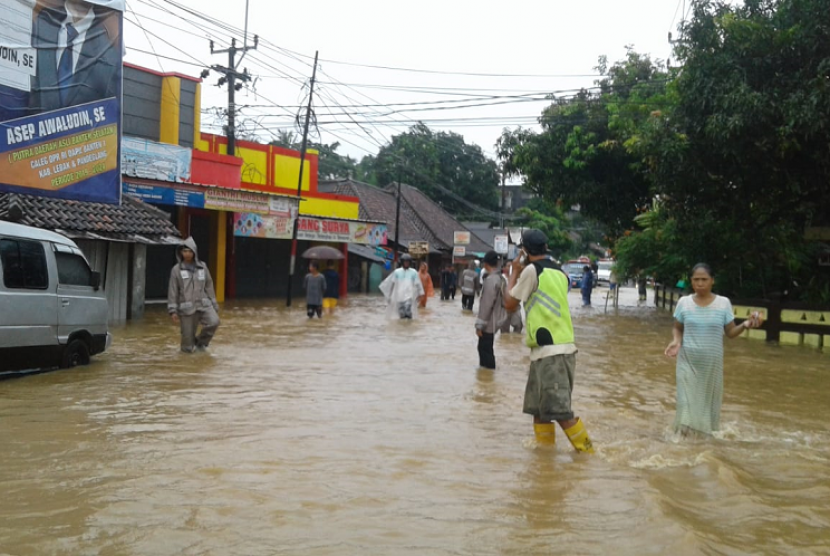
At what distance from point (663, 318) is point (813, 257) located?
706 centimetres

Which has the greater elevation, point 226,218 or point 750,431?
point 226,218

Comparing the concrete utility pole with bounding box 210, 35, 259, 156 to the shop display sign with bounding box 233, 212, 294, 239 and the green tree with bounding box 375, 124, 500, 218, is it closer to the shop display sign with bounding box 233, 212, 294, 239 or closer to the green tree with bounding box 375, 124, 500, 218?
the shop display sign with bounding box 233, 212, 294, 239

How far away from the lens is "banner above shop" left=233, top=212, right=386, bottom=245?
1102 inches

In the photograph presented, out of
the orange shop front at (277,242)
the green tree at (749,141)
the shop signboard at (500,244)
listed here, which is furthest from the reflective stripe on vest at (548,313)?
the shop signboard at (500,244)

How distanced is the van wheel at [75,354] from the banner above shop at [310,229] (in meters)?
16.6

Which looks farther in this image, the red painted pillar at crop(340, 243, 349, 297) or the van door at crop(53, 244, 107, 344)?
the red painted pillar at crop(340, 243, 349, 297)

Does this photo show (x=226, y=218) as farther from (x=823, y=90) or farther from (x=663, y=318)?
(x=823, y=90)

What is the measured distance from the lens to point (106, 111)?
50.6 ft

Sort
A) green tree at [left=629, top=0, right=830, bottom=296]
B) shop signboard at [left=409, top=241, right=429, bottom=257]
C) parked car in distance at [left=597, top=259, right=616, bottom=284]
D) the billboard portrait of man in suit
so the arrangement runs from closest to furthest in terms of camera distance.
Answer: the billboard portrait of man in suit
green tree at [left=629, top=0, right=830, bottom=296]
shop signboard at [left=409, top=241, right=429, bottom=257]
parked car in distance at [left=597, top=259, right=616, bottom=284]

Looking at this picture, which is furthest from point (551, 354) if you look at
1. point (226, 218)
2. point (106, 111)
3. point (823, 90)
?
point (226, 218)

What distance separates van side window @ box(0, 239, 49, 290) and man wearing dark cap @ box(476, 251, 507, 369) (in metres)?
5.25

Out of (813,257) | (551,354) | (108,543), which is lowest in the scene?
(108,543)

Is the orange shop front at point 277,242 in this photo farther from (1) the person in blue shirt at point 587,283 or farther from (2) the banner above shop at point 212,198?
(1) the person in blue shirt at point 587,283

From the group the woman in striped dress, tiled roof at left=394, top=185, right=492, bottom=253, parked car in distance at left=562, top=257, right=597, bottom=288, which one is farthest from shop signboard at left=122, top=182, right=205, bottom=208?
parked car in distance at left=562, top=257, right=597, bottom=288
